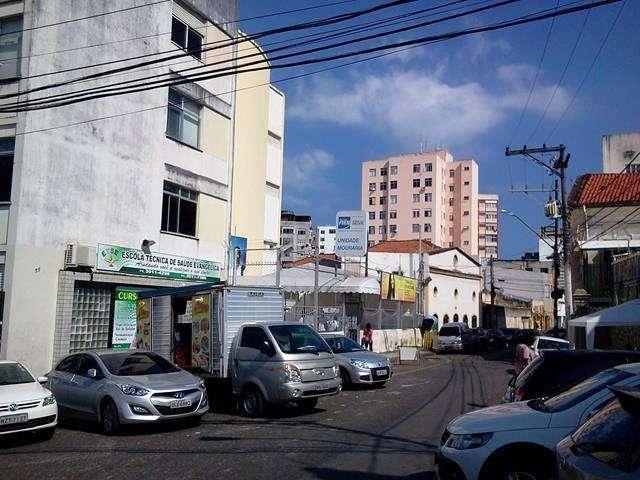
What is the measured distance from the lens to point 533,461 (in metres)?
6.31

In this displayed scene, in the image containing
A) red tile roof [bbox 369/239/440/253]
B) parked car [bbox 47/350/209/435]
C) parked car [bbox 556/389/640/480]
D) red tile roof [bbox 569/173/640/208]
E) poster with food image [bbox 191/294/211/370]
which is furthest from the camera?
red tile roof [bbox 369/239/440/253]

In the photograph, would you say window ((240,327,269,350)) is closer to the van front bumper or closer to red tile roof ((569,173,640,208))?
the van front bumper

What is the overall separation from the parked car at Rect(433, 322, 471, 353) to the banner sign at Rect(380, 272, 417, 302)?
289 cm

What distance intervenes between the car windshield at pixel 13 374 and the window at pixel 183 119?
1224 cm

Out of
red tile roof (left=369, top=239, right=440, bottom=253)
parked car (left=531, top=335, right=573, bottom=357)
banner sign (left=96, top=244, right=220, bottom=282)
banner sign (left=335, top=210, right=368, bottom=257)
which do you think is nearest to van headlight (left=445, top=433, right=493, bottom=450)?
banner sign (left=96, top=244, right=220, bottom=282)

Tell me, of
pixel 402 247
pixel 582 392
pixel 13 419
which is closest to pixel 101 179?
pixel 13 419

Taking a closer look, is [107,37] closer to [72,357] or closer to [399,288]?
[72,357]

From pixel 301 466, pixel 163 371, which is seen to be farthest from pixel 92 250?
pixel 301 466

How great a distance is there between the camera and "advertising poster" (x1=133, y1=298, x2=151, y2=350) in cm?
1700

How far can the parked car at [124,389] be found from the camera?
Result: 1204 centimetres

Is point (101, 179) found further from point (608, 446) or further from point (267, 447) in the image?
point (608, 446)

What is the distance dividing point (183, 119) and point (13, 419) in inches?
587

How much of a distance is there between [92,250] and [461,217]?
305ft

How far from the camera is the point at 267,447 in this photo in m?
10.3
